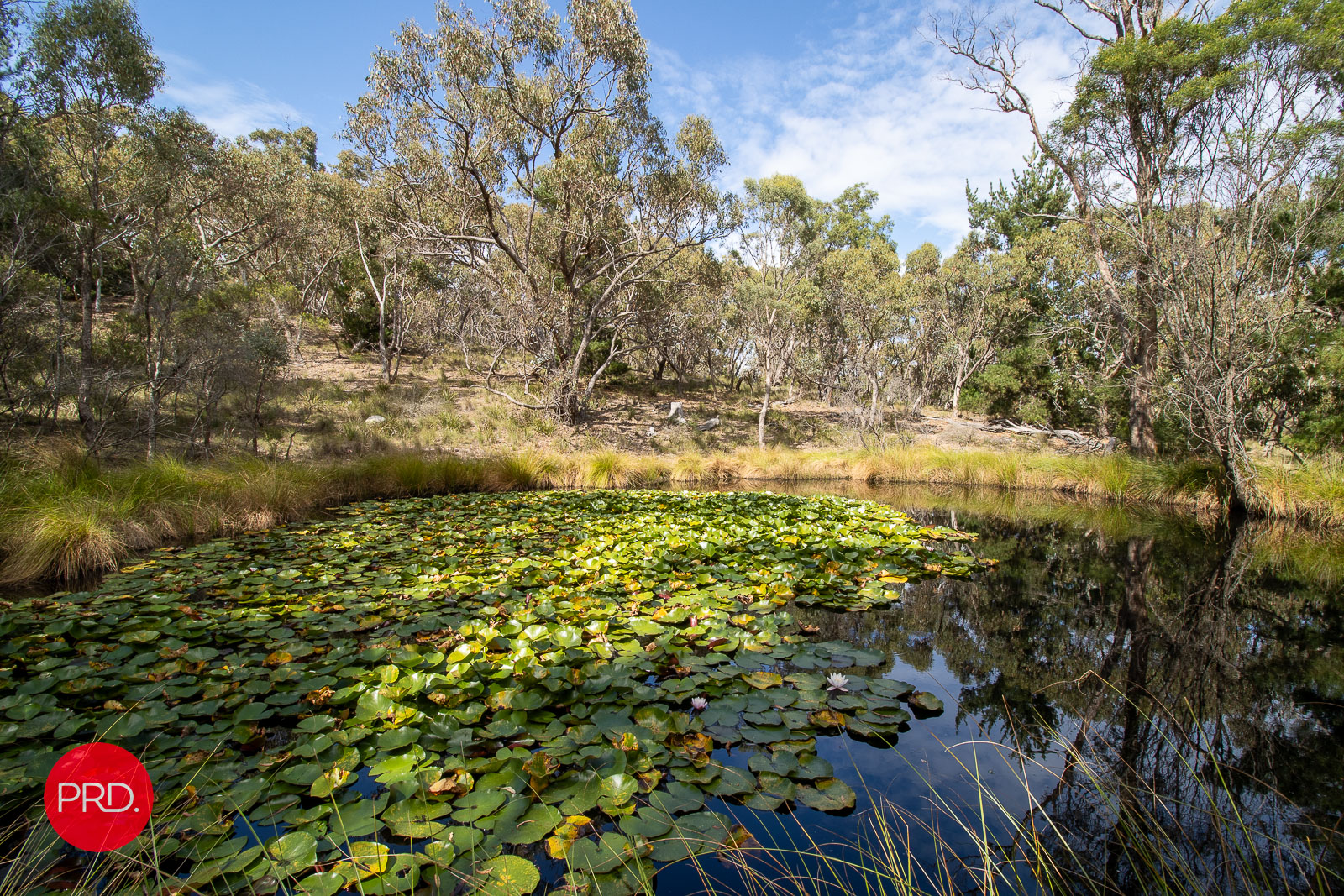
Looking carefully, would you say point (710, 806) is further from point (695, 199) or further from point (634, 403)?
point (634, 403)

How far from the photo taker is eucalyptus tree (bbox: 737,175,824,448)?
19.2 metres

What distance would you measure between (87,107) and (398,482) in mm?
7386

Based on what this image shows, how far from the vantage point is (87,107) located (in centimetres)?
834

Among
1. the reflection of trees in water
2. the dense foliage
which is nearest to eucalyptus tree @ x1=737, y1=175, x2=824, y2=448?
the dense foliage

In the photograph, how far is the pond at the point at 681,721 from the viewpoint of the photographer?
1.81 m

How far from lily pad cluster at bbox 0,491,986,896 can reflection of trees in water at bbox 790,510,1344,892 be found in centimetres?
67

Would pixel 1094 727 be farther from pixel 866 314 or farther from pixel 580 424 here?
pixel 866 314

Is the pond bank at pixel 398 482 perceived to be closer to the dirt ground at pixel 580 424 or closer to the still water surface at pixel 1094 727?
the dirt ground at pixel 580 424

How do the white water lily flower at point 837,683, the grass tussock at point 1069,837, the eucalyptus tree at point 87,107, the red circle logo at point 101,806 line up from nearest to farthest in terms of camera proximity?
the red circle logo at point 101,806
the grass tussock at point 1069,837
the white water lily flower at point 837,683
the eucalyptus tree at point 87,107

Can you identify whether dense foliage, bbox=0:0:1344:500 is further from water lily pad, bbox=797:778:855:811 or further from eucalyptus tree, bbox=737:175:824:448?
water lily pad, bbox=797:778:855:811

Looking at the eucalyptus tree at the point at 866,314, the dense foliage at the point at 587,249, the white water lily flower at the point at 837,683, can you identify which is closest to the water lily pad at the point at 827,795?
the white water lily flower at the point at 837,683

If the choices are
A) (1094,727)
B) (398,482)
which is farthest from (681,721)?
(398,482)

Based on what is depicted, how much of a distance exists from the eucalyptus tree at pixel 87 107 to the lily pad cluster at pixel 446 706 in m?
6.71

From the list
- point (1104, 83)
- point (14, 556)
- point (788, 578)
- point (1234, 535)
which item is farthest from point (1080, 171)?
point (14, 556)
